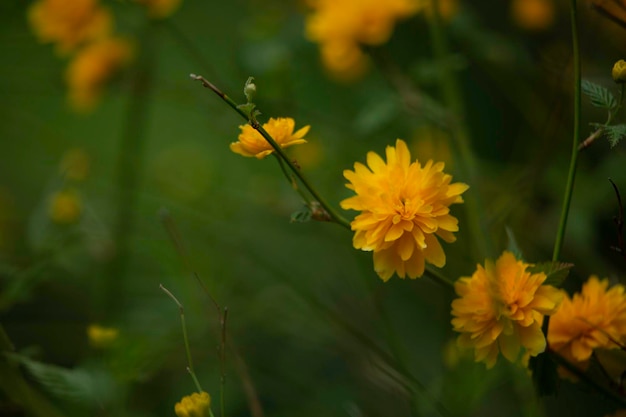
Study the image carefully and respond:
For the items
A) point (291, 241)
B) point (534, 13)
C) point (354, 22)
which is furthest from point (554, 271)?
point (291, 241)

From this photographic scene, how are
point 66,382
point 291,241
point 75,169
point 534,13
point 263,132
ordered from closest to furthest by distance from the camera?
point 263,132
point 66,382
point 75,169
point 534,13
point 291,241

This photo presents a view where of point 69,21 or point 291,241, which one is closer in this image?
point 69,21

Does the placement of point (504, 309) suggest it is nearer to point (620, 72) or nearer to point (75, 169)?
point (620, 72)

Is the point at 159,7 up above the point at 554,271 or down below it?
above

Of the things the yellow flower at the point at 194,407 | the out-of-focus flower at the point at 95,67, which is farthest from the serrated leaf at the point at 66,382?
the out-of-focus flower at the point at 95,67

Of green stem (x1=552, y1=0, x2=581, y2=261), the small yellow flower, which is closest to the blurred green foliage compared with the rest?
green stem (x1=552, y1=0, x2=581, y2=261)

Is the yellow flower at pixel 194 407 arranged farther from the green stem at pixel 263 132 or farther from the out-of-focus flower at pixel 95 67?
the out-of-focus flower at pixel 95 67

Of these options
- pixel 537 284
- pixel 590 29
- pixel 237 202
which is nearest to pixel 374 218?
pixel 537 284
